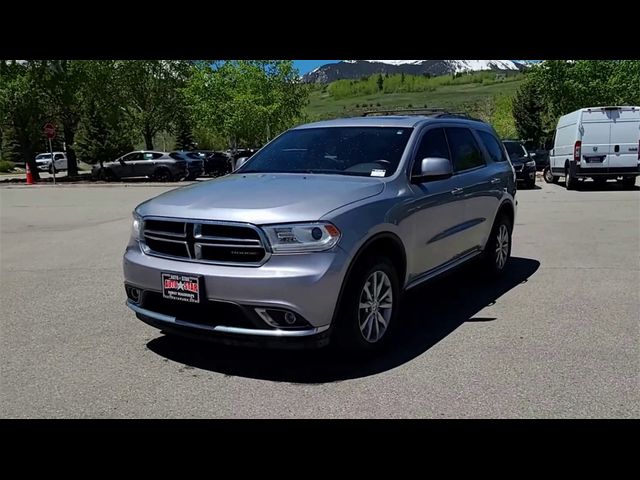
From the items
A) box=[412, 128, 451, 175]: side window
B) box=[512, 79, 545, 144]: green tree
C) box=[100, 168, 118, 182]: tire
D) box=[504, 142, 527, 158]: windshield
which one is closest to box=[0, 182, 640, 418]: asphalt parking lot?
box=[412, 128, 451, 175]: side window

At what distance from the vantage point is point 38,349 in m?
4.65

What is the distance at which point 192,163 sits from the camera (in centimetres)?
3103

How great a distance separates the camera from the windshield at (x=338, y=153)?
4848 mm

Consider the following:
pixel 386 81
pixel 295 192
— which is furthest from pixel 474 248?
pixel 386 81

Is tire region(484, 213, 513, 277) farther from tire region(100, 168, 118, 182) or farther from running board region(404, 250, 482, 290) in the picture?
tire region(100, 168, 118, 182)

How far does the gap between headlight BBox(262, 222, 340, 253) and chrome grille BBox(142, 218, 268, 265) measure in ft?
0.27

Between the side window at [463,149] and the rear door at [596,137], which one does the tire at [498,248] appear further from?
the rear door at [596,137]

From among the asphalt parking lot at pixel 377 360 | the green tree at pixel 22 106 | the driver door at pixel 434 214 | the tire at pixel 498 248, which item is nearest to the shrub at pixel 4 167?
the green tree at pixel 22 106

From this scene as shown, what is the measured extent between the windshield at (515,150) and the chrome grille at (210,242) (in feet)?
61.2

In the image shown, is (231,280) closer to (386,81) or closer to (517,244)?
(517,244)

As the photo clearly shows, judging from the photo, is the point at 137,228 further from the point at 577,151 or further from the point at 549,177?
the point at 549,177

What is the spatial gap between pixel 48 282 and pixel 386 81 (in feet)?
610

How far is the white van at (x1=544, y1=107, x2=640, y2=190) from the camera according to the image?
1800 cm
